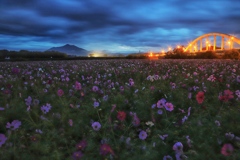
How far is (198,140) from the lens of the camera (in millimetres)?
2342

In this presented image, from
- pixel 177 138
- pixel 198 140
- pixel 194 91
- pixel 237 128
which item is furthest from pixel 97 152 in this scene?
pixel 194 91

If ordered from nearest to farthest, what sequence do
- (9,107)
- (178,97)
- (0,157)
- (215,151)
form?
(0,157)
(215,151)
(9,107)
(178,97)

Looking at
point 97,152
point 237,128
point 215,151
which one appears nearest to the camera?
point 215,151

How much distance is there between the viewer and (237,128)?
2.57 meters

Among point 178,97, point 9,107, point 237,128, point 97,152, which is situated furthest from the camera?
point 178,97

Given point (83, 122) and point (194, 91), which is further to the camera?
point (194, 91)

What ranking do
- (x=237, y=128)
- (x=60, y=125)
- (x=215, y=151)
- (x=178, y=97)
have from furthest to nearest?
(x=178, y=97) → (x=60, y=125) → (x=237, y=128) → (x=215, y=151)

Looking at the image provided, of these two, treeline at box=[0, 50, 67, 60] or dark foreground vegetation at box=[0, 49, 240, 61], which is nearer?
dark foreground vegetation at box=[0, 49, 240, 61]

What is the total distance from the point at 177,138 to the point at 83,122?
125 centimetres

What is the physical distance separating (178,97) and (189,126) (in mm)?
1335

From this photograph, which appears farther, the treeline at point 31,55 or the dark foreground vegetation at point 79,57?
the treeline at point 31,55

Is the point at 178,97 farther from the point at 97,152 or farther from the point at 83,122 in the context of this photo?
the point at 97,152

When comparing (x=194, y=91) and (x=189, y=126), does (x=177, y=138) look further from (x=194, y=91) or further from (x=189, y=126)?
(x=194, y=91)

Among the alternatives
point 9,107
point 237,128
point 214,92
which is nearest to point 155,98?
point 214,92
